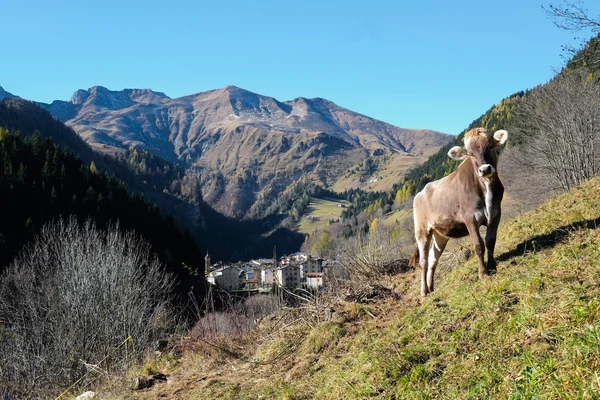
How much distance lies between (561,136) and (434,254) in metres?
29.4

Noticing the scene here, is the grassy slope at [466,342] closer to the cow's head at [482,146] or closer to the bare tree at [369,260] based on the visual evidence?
the cow's head at [482,146]

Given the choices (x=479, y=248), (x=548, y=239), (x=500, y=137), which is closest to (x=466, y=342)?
(x=479, y=248)

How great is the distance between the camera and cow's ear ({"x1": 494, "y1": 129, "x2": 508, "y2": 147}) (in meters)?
5.61

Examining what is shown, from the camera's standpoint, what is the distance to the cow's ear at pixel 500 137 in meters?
5.61

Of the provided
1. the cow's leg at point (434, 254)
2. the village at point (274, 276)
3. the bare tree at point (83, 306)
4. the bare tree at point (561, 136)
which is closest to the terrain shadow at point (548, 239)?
the cow's leg at point (434, 254)

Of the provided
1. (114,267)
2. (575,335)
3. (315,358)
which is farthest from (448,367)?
(114,267)

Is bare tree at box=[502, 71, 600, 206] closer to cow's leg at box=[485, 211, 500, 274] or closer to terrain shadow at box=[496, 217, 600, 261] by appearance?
terrain shadow at box=[496, 217, 600, 261]

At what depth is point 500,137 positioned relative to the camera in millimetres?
5727

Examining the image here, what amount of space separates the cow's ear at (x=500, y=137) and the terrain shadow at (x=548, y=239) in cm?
147

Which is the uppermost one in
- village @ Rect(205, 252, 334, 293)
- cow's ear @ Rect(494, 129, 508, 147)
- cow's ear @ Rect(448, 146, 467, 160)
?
cow's ear @ Rect(494, 129, 508, 147)

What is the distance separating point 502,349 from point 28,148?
311ft

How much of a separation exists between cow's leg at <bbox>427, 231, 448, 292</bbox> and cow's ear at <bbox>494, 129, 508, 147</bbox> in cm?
162

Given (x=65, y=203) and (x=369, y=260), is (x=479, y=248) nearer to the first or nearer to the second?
(x=369, y=260)

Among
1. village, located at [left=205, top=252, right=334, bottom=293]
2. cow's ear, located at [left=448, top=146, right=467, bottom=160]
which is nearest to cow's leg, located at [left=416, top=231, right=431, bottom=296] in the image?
cow's ear, located at [left=448, top=146, right=467, bottom=160]
